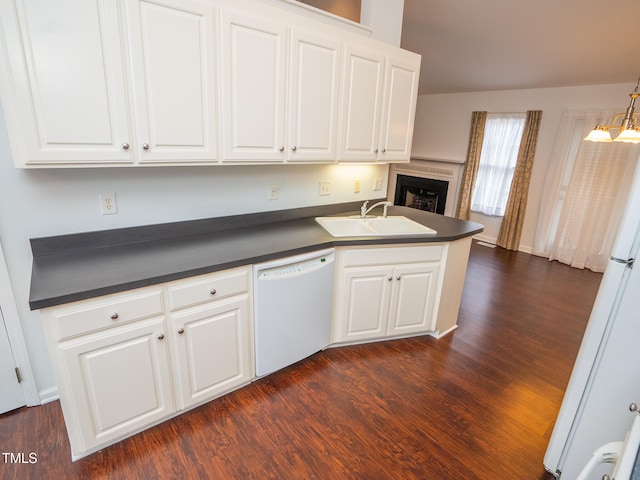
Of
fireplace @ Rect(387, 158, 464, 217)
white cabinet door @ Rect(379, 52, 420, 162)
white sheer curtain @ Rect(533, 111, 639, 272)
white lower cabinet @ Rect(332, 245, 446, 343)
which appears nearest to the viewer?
white lower cabinet @ Rect(332, 245, 446, 343)

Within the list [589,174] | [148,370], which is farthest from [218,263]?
[589,174]

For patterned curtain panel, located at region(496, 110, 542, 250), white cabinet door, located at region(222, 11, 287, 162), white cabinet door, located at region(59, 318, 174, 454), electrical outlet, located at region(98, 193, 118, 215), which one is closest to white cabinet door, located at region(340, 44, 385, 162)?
white cabinet door, located at region(222, 11, 287, 162)

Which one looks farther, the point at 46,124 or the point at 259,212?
the point at 259,212

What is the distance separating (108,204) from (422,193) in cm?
599

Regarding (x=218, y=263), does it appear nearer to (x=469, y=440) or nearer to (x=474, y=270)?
(x=469, y=440)

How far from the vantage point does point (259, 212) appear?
8.08ft

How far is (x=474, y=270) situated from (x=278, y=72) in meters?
3.69

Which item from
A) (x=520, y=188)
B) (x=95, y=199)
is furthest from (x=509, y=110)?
(x=95, y=199)

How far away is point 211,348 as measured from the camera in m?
1.87

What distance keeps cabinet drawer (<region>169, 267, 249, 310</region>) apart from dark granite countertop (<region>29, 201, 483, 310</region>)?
2.3 inches

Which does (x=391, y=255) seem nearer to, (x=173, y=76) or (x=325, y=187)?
(x=325, y=187)

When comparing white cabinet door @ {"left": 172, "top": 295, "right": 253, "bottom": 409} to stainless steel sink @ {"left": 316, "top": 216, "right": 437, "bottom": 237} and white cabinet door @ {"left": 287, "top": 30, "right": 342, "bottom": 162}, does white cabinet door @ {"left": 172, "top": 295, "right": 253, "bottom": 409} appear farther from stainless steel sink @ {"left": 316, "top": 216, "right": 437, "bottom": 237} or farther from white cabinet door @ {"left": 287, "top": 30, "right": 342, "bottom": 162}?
white cabinet door @ {"left": 287, "top": 30, "right": 342, "bottom": 162}

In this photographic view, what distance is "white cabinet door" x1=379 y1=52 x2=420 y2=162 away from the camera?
2.51 meters

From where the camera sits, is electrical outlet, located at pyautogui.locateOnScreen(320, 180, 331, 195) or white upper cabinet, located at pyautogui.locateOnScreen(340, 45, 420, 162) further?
electrical outlet, located at pyautogui.locateOnScreen(320, 180, 331, 195)
